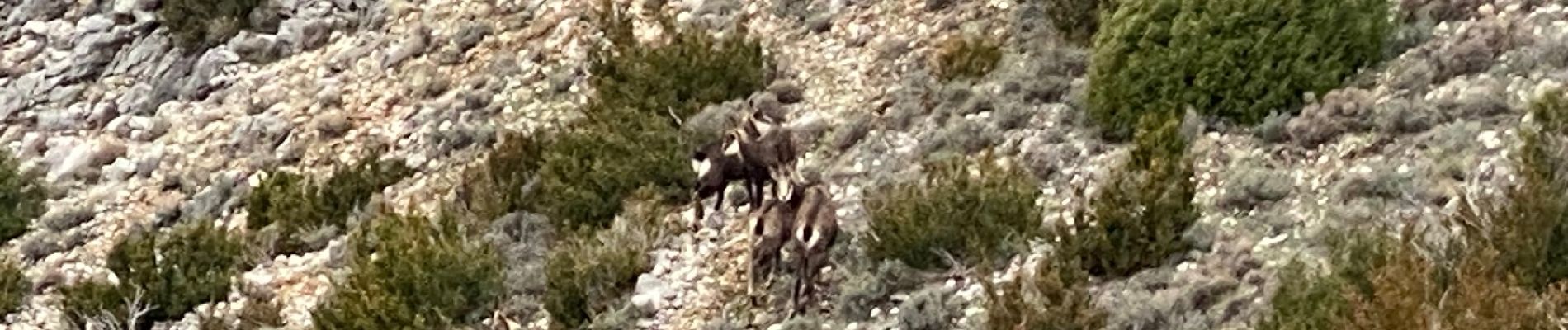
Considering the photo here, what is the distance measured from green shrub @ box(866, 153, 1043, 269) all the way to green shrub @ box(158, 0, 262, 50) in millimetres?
8363

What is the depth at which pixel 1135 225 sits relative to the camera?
749 cm

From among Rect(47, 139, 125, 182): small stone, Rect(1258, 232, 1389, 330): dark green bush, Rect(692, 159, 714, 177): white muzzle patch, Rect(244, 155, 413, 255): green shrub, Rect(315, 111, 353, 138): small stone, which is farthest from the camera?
Rect(47, 139, 125, 182): small stone

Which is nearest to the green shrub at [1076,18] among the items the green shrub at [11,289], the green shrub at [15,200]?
the green shrub at [11,289]

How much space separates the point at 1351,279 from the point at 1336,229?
1.00 m

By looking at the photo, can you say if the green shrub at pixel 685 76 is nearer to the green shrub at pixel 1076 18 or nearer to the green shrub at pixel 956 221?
the green shrub at pixel 1076 18

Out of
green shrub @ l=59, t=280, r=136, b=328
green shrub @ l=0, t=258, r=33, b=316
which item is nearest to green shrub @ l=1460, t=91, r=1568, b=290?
green shrub @ l=59, t=280, r=136, b=328

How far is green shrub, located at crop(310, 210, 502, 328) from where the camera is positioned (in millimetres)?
8430

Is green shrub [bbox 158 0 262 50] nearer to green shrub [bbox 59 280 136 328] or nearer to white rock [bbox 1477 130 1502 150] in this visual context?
green shrub [bbox 59 280 136 328]

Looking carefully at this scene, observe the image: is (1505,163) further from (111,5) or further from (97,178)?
(111,5)

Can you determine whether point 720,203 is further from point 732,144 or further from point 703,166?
point 732,144

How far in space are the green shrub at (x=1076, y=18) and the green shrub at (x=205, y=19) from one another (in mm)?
7491

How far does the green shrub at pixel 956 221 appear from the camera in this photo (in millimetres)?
7906

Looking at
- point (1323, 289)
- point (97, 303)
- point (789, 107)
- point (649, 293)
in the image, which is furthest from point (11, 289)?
point (1323, 289)

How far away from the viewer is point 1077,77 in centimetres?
1008
